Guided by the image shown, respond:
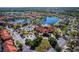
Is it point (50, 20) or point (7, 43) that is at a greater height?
point (50, 20)

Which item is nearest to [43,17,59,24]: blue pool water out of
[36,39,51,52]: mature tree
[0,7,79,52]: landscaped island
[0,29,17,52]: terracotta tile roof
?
[0,7,79,52]: landscaped island

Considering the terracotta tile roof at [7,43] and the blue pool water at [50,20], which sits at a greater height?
the blue pool water at [50,20]

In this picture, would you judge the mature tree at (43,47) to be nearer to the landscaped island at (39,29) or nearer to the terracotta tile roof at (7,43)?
the landscaped island at (39,29)

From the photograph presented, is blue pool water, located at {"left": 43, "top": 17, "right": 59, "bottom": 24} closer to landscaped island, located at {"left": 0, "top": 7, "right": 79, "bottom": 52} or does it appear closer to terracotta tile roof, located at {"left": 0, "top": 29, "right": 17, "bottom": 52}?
landscaped island, located at {"left": 0, "top": 7, "right": 79, "bottom": 52}

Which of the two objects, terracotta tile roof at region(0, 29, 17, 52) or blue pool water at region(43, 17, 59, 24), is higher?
blue pool water at region(43, 17, 59, 24)

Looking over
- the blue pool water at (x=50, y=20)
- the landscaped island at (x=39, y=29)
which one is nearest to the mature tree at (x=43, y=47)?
the landscaped island at (x=39, y=29)

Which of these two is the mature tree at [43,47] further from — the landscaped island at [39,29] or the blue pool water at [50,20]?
the blue pool water at [50,20]

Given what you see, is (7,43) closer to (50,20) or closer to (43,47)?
(43,47)

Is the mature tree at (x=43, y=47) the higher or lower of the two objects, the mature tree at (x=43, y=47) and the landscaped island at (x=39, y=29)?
the lower

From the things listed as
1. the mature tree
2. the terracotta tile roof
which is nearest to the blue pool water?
the mature tree

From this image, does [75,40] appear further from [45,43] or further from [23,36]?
[23,36]

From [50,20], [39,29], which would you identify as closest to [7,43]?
[39,29]
